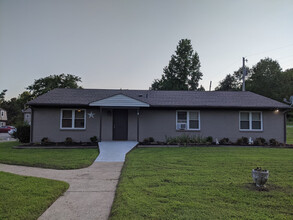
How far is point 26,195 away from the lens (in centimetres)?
409

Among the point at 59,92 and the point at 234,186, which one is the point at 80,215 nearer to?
the point at 234,186

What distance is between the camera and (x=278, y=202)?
3.75m

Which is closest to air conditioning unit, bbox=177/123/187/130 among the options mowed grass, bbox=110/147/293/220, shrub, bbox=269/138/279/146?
shrub, bbox=269/138/279/146

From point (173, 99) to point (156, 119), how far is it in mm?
2210

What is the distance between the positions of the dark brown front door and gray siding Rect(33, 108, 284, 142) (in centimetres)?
25

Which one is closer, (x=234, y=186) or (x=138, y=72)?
(x=234, y=186)

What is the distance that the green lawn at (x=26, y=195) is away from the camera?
3.32 metres

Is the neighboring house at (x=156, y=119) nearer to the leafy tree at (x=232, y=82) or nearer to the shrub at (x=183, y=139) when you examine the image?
the shrub at (x=183, y=139)

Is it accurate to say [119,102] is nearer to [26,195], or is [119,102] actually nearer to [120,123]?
[120,123]

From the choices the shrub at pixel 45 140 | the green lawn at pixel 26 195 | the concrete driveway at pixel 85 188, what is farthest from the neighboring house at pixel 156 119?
the green lawn at pixel 26 195

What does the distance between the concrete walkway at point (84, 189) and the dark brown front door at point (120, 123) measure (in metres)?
6.00

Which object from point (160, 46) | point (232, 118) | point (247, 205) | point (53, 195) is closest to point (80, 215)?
point (53, 195)

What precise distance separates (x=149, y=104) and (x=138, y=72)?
328 inches

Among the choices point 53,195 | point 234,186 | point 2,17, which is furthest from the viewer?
point 2,17
